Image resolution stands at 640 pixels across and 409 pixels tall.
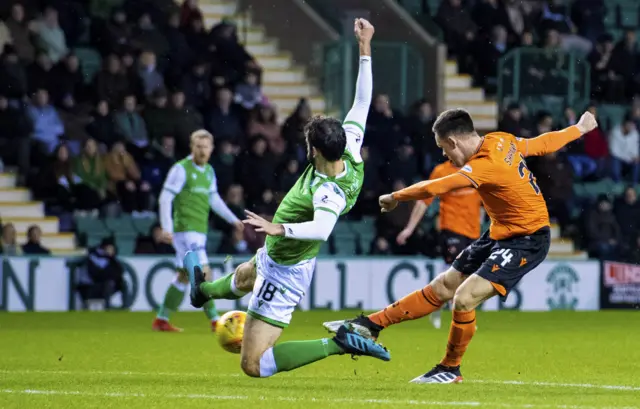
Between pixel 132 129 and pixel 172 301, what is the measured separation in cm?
633

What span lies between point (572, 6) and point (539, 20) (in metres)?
1.06

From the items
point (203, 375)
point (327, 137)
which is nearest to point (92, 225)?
point (203, 375)

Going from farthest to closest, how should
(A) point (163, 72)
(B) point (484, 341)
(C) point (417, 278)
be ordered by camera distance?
(A) point (163, 72) → (C) point (417, 278) → (B) point (484, 341)

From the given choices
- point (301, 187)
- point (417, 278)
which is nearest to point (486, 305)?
point (417, 278)

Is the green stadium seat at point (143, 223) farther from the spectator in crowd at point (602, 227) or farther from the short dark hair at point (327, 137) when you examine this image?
the short dark hair at point (327, 137)

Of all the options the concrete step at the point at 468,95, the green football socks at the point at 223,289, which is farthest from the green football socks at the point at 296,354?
the concrete step at the point at 468,95

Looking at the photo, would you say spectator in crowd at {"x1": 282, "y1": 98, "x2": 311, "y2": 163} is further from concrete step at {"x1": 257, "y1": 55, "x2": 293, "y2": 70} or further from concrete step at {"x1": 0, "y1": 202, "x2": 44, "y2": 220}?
concrete step at {"x1": 0, "y1": 202, "x2": 44, "y2": 220}

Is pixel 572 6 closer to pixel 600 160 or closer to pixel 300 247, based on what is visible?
pixel 600 160

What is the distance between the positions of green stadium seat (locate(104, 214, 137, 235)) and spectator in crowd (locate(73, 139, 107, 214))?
288 mm

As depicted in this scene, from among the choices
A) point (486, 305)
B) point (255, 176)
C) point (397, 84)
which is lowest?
point (486, 305)

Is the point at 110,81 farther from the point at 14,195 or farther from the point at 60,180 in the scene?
the point at 14,195

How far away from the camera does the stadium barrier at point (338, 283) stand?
18453 mm

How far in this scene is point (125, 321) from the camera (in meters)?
16.8

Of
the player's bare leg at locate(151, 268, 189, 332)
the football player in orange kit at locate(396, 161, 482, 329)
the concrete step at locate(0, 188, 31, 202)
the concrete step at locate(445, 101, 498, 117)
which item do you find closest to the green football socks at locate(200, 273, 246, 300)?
the player's bare leg at locate(151, 268, 189, 332)
